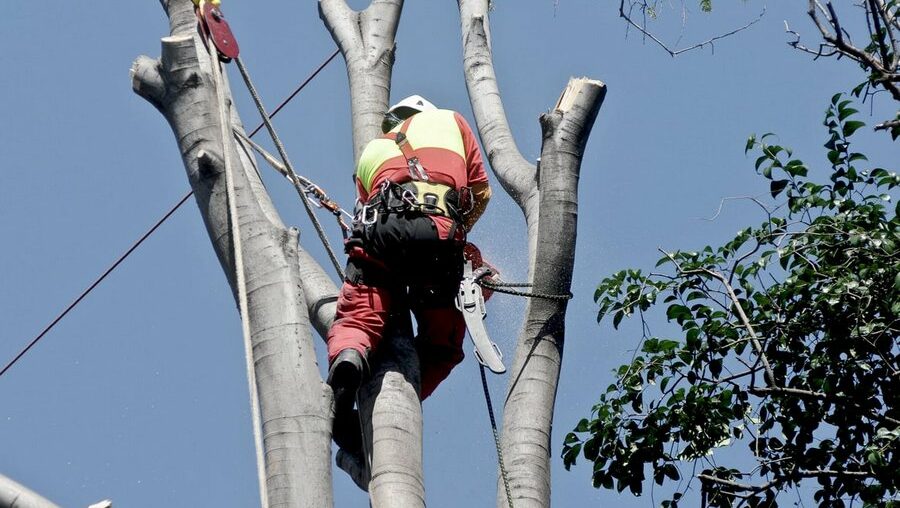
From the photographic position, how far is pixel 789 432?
5.31 metres

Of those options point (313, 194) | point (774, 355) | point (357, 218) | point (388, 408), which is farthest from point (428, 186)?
point (774, 355)

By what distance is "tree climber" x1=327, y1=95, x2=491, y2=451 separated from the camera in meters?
4.55

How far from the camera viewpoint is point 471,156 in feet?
17.6

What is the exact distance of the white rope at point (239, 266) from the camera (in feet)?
12.2

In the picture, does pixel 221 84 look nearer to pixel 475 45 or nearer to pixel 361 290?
pixel 361 290

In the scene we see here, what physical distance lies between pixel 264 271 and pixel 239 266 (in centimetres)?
8

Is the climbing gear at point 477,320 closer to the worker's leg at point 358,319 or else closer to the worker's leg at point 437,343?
the worker's leg at point 437,343

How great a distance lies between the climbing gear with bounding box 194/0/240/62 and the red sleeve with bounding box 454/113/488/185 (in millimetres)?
1013

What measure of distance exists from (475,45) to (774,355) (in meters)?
1.82

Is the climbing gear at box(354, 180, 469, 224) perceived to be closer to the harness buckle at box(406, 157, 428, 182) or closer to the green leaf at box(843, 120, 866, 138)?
the harness buckle at box(406, 157, 428, 182)

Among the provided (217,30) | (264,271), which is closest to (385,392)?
(264,271)

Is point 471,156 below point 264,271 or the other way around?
the other way around

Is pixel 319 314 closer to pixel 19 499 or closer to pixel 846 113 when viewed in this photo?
pixel 19 499

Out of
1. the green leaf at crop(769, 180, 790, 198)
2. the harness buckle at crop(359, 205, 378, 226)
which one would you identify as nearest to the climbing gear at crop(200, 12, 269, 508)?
the harness buckle at crop(359, 205, 378, 226)
